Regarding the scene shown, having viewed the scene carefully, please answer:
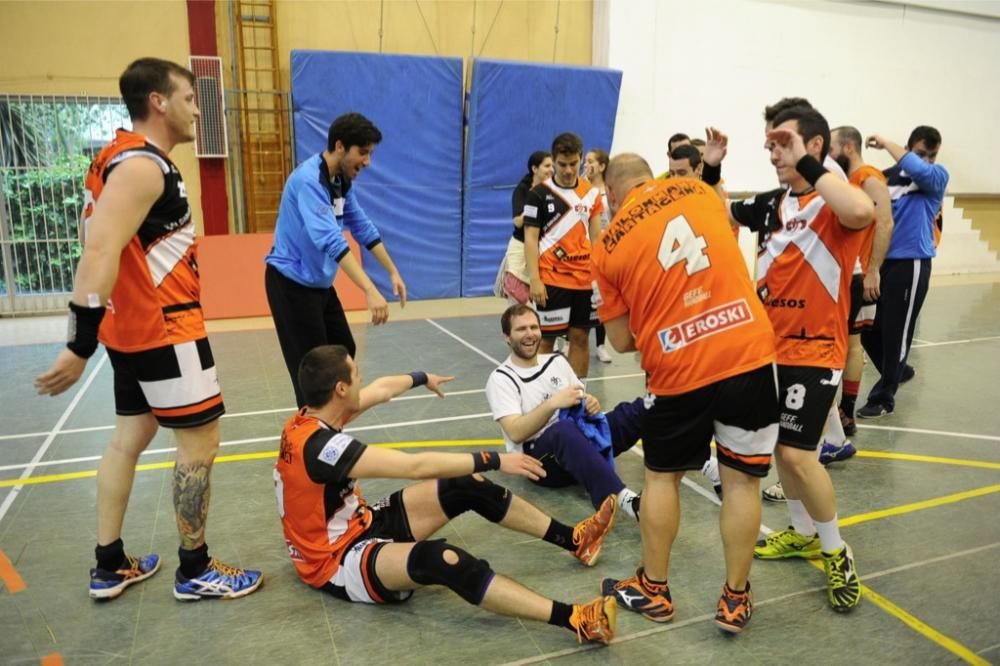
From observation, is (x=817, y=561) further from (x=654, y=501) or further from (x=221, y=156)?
(x=221, y=156)

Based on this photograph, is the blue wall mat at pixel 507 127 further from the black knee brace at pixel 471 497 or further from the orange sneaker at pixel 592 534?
the black knee brace at pixel 471 497

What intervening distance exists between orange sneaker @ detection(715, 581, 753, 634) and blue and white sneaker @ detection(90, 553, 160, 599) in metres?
2.67

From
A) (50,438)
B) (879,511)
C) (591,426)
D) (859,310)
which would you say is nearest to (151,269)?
(591,426)

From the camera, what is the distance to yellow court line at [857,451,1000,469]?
16.0ft

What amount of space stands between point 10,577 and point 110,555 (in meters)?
0.65

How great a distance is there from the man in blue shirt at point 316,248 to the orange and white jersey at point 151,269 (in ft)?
3.32

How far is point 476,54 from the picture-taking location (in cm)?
1211

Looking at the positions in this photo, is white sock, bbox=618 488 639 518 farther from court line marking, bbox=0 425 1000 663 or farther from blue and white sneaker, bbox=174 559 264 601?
blue and white sneaker, bbox=174 559 264 601

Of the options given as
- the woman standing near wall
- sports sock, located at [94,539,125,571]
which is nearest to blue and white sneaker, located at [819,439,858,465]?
the woman standing near wall

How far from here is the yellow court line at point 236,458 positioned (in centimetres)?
475

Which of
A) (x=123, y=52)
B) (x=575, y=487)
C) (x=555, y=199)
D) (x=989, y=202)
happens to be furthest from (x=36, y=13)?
(x=989, y=202)

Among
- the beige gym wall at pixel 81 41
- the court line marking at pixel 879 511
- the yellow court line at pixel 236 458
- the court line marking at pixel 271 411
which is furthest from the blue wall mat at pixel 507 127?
the yellow court line at pixel 236 458

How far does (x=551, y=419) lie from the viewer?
4.27 metres

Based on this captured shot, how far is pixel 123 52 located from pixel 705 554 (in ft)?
34.9
